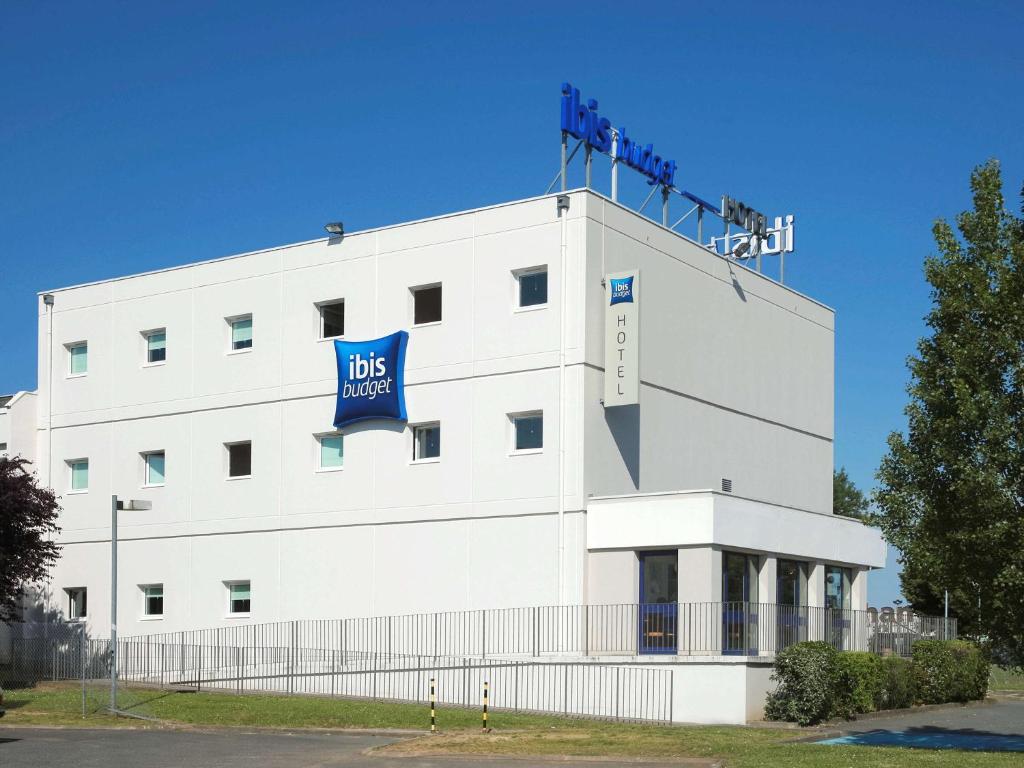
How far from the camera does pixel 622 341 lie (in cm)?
3666

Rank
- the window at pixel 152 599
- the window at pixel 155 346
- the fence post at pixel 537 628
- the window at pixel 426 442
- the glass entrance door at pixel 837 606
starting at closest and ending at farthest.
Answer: the fence post at pixel 537 628, the glass entrance door at pixel 837 606, the window at pixel 426 442, the window at pixel 152 599, the window at pixel 155 346

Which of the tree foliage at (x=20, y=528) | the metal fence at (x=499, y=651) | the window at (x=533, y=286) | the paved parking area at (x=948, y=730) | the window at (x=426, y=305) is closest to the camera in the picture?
the paved parking area at (x=948, y=730)

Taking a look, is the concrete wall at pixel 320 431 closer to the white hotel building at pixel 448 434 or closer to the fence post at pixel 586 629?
the white hotel building at pixel 448 434

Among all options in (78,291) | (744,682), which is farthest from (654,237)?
(78,291)

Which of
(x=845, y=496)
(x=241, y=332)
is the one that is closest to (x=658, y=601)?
(x=241, y=332)

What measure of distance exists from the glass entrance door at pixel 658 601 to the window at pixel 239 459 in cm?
1336

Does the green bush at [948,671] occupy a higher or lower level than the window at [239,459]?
lower

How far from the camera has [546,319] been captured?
37.3 m

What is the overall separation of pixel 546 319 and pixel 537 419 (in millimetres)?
2566

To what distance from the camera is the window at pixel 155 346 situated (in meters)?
45.4

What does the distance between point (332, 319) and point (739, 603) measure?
14.8 metres

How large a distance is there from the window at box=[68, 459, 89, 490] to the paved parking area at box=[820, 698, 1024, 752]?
25613mm

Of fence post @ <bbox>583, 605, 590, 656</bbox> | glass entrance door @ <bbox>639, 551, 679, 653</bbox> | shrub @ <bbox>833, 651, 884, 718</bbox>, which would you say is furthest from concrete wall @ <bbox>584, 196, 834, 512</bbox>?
shrub @ <bbox>833, 651, 884, 718</bbox>

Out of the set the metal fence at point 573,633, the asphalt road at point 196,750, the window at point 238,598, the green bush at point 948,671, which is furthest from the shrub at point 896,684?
the window at point 238,598
